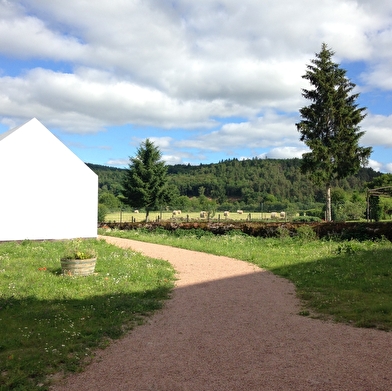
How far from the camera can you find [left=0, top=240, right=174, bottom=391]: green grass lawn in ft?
14.3

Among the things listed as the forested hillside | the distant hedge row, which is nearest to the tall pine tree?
the distant hedge row

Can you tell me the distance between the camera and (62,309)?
6.43m

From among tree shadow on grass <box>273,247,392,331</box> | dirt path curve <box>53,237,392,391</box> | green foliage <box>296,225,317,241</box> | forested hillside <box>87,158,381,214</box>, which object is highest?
forested hillside <box>87,158,381,214</box>

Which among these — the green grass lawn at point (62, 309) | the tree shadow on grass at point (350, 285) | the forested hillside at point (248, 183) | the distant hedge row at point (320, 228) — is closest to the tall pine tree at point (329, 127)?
the distant hedge row at point (320, 228)

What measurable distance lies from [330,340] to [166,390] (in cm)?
257

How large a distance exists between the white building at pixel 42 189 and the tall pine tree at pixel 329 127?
1573 cm

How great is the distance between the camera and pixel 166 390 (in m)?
3.77

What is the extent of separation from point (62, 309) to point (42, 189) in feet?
37.3

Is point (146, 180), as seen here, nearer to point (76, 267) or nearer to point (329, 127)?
point (329, 127)

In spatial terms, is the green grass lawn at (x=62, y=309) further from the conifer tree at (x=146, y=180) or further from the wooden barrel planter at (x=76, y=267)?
the conifer tree at (x=146, y=180)

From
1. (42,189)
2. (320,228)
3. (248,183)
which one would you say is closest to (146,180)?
(42,189)

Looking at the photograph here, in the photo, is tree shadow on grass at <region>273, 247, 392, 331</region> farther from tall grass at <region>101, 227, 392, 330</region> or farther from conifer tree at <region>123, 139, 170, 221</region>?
conifer tree at <region>123, 139, 170, 221</region>

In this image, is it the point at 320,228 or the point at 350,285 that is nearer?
the point at 350,285

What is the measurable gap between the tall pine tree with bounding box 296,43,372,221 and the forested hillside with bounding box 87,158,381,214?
106 ft
